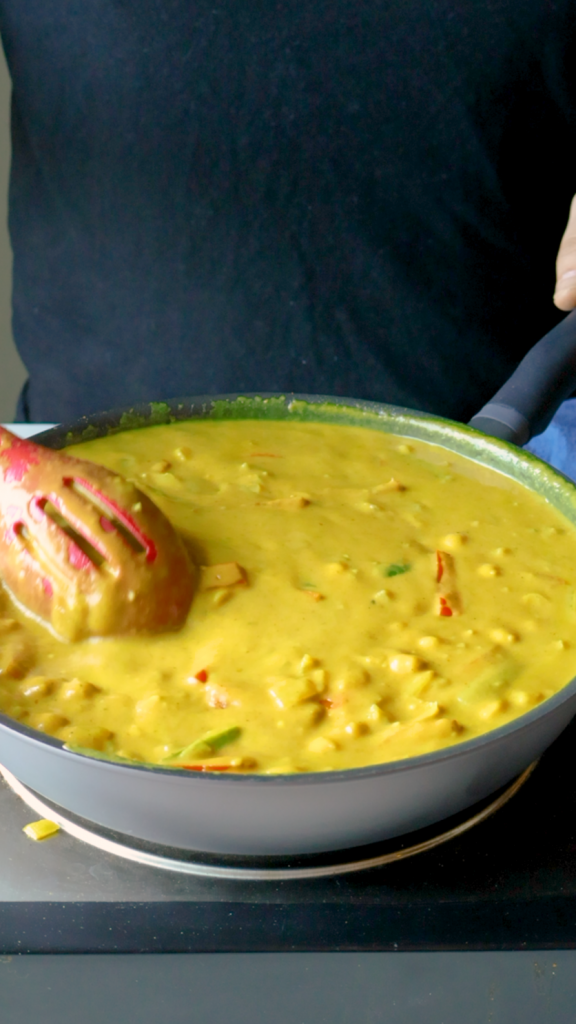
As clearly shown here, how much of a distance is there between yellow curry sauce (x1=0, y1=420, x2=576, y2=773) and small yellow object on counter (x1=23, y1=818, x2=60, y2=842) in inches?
4.1

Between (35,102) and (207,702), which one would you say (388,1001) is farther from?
(35,102)

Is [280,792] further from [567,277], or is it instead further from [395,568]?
[567,277]

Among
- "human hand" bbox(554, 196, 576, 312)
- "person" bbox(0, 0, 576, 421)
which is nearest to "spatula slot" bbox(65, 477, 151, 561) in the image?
"human hand" bbox(554, 196, 576, 312)

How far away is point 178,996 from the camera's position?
79cm

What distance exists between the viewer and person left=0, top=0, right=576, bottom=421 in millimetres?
1799

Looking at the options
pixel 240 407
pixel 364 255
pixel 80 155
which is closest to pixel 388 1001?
pixel 240 407

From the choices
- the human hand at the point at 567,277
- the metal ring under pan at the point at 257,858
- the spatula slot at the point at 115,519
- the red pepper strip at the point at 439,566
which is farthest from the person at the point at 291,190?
the metal ring under pan at the point at 257,858

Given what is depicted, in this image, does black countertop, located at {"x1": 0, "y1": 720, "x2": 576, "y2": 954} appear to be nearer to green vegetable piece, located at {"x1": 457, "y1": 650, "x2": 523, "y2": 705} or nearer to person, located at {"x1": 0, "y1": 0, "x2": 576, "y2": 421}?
green vegetable piece, located at {"x1": 457, "y1": 650, "x2": 523, "y2": 705}

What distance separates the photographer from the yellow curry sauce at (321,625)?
853 mm

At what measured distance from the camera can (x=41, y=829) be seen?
87 centimetres

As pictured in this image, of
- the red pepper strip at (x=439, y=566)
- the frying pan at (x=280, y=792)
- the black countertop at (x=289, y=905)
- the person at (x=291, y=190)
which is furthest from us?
the person at (x=291, y=190)

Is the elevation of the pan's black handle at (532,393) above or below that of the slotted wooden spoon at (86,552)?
below

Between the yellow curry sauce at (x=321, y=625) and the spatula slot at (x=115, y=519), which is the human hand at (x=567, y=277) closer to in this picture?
the yellow curry sauce at (x=321, y=625)

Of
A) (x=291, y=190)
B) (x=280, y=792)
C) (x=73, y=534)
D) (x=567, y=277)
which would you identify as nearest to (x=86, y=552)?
(x=73, y=534)
